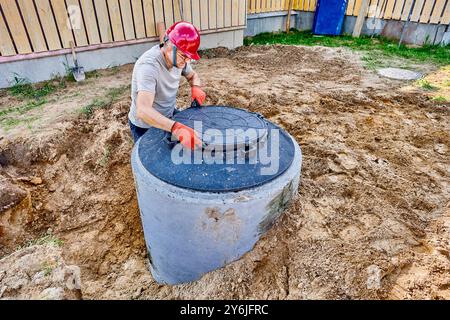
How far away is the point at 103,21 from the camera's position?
466cm

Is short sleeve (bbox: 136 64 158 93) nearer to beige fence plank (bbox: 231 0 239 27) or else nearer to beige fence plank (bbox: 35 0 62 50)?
beige fence plank (bbox: 35 0 62 50)

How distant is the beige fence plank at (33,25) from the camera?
13.2 ft

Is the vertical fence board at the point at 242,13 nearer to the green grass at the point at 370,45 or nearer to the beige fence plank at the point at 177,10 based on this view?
the green grass at the point at 370,45

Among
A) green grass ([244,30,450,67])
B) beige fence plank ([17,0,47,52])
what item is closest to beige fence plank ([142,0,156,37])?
beige fence plank ([17,0,47,52])

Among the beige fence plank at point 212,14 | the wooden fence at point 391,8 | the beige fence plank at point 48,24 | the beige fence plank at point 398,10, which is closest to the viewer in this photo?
the beige fence plank at point 48,24

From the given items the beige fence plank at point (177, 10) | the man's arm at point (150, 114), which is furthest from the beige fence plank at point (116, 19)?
the man's arm at point (150, 114)

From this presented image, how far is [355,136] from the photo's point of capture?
3.36 metres

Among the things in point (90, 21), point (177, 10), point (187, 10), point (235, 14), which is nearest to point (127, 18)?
point (90, 21)

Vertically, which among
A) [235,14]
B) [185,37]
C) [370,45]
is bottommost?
[370,45]

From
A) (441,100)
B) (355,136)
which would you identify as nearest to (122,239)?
(355,136)

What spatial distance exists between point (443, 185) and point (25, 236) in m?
3.55

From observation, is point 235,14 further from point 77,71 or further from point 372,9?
point 372,9

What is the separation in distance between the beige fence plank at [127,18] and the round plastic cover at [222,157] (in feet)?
11.9

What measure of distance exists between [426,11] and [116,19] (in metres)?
6.45
